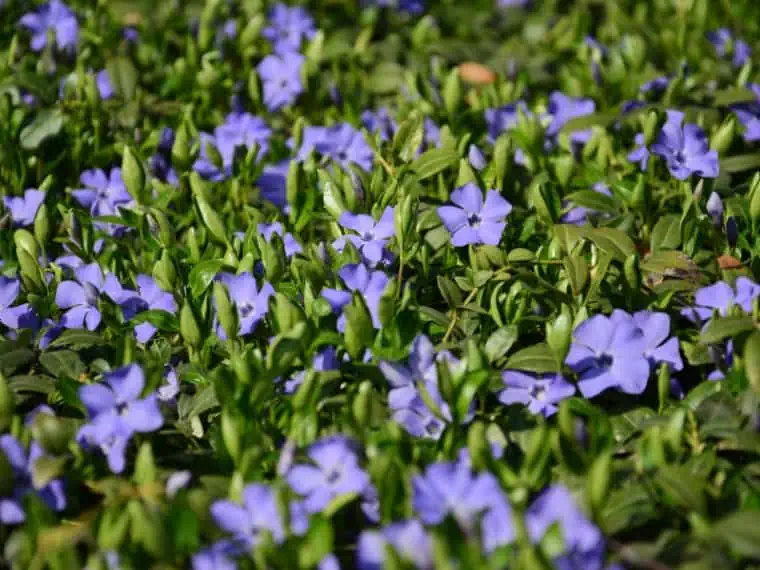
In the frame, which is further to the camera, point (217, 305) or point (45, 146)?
point (45, 146)

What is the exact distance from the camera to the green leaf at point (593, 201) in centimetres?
299

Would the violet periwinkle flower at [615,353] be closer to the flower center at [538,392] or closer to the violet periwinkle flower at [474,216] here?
the flower center at [538,392]

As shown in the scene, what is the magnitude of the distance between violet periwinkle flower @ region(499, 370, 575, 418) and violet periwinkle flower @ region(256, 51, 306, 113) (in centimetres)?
176

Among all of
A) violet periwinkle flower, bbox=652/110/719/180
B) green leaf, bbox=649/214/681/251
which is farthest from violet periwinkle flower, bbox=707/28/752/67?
green leaf, bbox=649/214/681/251

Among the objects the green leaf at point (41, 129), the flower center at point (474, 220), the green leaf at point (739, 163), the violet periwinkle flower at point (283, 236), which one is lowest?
the green leaf at point (739, 163)

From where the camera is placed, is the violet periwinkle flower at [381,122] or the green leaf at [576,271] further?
the violet periwinkle flower at [381,122]

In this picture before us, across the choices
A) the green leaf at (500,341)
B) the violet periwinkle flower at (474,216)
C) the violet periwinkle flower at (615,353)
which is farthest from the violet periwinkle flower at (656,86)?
the green leaf at (500,341)

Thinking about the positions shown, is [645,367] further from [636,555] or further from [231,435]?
[231,435]

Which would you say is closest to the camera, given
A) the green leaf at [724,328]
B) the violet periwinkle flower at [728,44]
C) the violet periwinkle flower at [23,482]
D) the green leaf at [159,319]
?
the violet periwinkle flower at [23,482]

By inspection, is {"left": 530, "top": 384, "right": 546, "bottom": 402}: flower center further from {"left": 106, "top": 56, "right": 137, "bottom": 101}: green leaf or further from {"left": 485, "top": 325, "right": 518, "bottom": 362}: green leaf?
{"left": 106, "top": 56, "right": 137, "bottom": 101}: green leaf

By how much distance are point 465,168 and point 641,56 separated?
4.45 ft

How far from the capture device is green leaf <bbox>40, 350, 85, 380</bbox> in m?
2.46

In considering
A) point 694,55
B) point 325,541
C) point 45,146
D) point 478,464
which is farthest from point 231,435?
point 694,55

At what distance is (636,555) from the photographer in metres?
1.88
